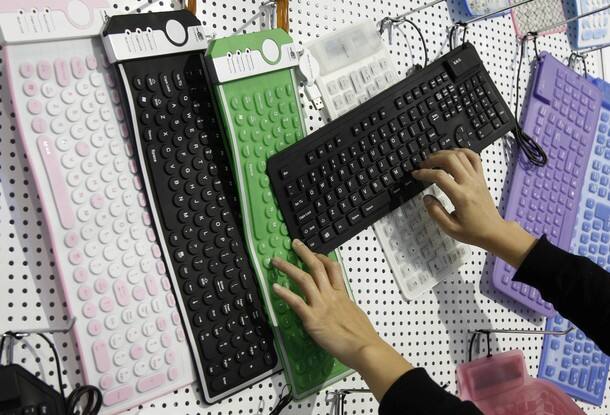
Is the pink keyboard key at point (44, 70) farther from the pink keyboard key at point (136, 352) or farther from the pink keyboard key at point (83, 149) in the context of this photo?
the pink keyboard key at point (136, 352)

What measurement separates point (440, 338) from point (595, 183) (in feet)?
1.64

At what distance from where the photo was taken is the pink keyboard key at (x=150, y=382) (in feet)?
1.89

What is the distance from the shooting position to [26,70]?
1.79 feet

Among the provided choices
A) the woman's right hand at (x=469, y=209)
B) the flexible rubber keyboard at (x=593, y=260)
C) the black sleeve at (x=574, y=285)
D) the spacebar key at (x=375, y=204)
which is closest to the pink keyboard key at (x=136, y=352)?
the spacebar key at (x=375, y=204)

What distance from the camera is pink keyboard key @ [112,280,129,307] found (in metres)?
Answer: 0.57

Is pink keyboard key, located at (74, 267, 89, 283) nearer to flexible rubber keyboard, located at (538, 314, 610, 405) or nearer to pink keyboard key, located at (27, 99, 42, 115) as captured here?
pink keyboard key, located at (27, 99, 42, 115)

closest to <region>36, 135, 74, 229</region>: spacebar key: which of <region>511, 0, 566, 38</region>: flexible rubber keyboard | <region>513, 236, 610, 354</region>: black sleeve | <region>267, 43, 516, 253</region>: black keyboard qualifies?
<region>267, 43, 516, 253</region>: black keyboard

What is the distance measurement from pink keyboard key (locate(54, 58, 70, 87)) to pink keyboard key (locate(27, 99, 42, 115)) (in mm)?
33

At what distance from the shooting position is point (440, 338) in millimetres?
837

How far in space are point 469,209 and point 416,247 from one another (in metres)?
0.10

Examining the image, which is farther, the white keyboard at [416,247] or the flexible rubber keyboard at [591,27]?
the flexible rubber keyboard at [591,27]

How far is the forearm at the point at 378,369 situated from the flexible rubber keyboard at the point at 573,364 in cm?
42

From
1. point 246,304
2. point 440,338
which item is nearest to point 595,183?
point 440,338

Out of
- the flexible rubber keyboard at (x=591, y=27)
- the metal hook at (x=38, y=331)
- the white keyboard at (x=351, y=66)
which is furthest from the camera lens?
the flexible rubber keyboard at (x=591, y=27)
